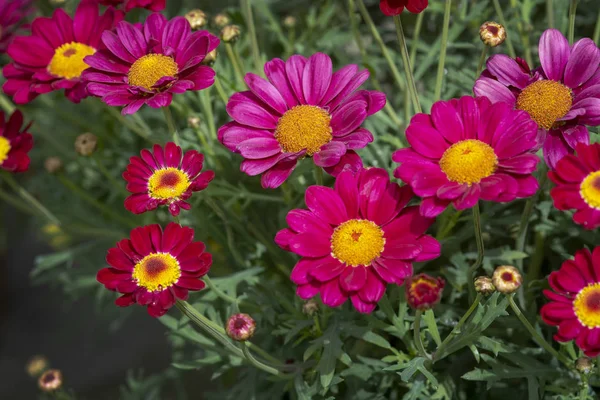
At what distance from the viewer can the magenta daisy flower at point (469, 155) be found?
0.82 meters

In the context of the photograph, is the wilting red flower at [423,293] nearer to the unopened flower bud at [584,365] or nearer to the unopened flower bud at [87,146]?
the unopened flower bud at [584,365]

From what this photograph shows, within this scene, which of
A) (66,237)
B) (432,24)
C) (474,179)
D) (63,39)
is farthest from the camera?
(66,237)

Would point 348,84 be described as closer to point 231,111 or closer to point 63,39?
point 231,111

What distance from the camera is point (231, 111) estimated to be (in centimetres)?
101

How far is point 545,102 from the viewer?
36.2 inches

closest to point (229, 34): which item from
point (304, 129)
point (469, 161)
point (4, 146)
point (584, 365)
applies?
point (304, 129)

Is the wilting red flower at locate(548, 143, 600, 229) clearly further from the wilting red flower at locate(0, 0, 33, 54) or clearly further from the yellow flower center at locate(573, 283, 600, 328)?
the wilting red flower at locate(0, 0, 33, 54)

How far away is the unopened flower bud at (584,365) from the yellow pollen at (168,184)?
0.58 m

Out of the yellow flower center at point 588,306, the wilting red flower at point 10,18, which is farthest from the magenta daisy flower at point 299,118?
the wilting red flower at point 10,18

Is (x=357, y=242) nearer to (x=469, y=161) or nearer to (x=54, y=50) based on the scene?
(x=469, y=161)

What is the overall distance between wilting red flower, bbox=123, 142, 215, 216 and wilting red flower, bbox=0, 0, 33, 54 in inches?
20.3

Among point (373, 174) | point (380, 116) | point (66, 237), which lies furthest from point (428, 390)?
point (66, 237)

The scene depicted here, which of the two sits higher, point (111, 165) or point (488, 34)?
point (488, 34)

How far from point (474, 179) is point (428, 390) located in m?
0.43
